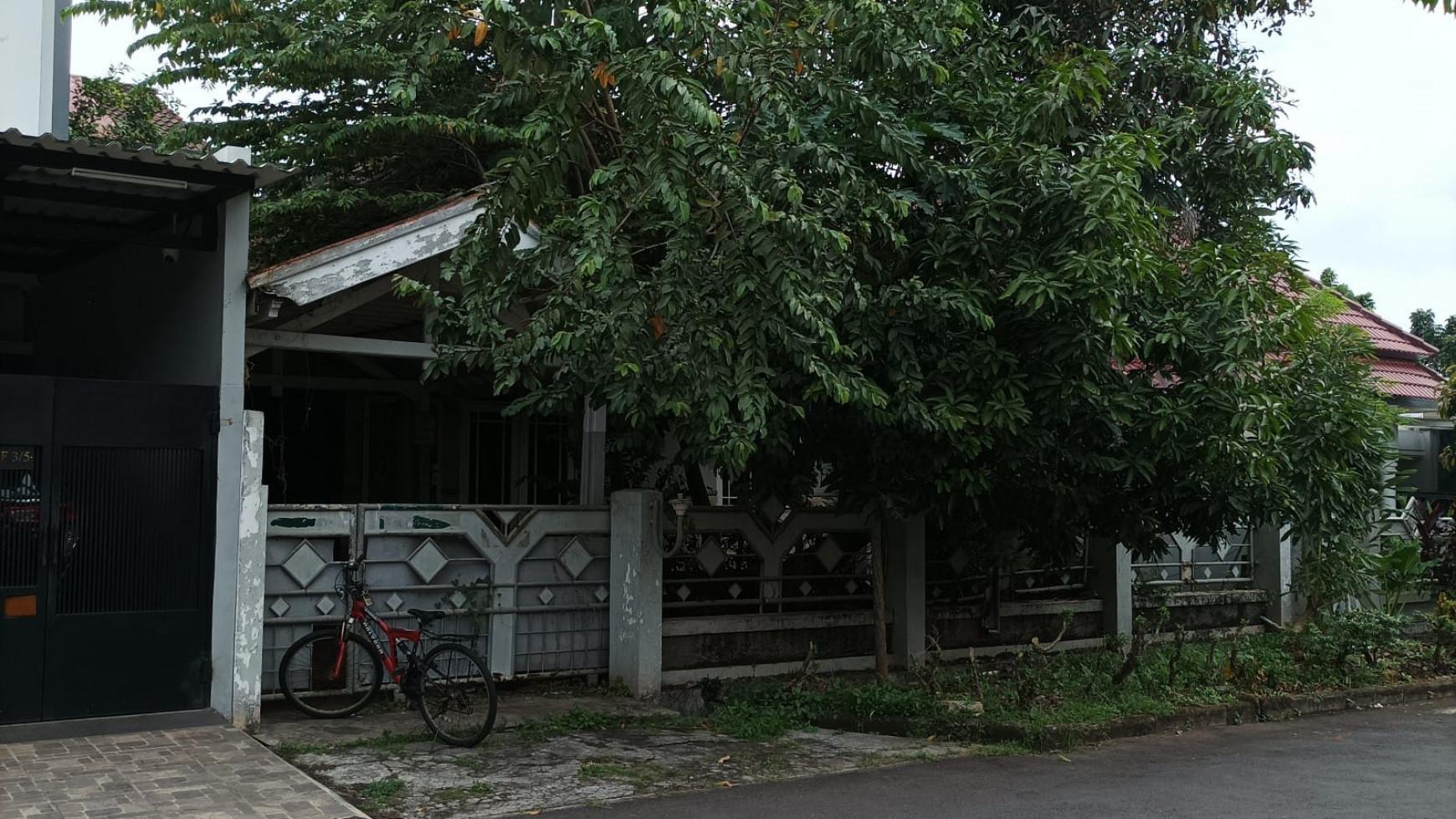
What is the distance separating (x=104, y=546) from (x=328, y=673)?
5.68 ft

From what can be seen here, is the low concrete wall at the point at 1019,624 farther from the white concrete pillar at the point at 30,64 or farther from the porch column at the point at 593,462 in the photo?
the white concrete pillar at the point at 30,64

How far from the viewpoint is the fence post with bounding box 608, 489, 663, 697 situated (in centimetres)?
1003

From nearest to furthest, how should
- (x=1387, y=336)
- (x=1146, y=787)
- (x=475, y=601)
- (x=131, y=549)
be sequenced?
(x=1146, y=787) → (x=131, y=549) → (x=475, y=601) → (x=1387, y=336)

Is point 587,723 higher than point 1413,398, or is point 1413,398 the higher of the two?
point 1413,398

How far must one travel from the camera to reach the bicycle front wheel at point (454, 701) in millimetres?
8273

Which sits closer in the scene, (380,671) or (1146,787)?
(1146,787)

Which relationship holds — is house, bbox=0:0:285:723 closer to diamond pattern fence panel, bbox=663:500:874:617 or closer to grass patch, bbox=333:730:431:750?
grass patch, bbox=333:730:431:750

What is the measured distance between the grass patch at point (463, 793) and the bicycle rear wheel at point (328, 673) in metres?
1.93

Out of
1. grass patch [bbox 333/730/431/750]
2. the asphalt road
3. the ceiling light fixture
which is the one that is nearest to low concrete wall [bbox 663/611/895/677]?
grass patch [bbox 333/730/431/750]

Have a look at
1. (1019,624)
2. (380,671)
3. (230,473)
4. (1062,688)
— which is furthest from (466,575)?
(1019,624)

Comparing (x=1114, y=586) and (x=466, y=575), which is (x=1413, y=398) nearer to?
(x=1114, y=586)

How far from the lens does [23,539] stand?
8070 mm

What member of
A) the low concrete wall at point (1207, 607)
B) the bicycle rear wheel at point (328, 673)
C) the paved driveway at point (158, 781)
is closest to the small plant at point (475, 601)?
the bicycle rear wheel at point (328, 673)

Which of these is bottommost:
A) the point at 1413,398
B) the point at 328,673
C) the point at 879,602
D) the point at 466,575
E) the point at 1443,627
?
the point at 1443,627
